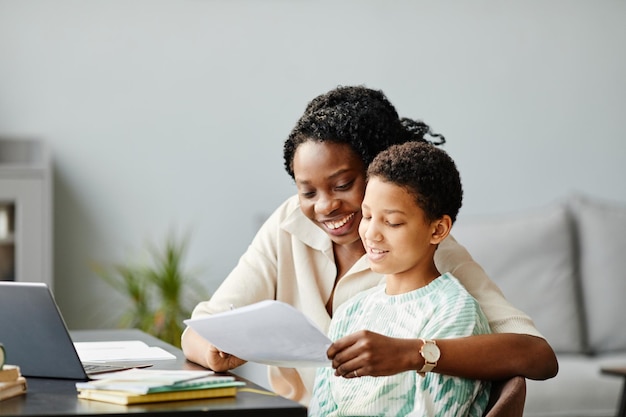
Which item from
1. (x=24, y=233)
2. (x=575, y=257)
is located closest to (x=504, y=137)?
(x=575, y=257)

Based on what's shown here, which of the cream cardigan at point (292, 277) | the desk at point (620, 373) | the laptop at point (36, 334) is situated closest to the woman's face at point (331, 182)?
the cream cardigan at point (292, 277)

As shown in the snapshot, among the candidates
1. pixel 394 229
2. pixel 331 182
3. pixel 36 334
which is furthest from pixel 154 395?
pixel 331 182

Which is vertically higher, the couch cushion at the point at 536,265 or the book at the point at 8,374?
the book at the point at 8,374

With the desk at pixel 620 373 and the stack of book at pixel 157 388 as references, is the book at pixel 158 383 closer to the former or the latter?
the stack of book at pixel 157 388

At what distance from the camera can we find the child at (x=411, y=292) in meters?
1.45

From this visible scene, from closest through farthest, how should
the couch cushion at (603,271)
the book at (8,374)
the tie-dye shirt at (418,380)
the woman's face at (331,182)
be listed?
1. the book at (8,374)
2. the tie-dye shirt at (418,380)
3. the woman's face at (331,182)
4. the couch cushion at (603,271)

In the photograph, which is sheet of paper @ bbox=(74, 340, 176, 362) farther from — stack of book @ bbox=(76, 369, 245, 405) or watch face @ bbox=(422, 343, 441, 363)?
watch face @ bbox=(422, 343, 441, 363)

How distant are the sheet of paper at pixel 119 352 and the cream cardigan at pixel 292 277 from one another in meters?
0.12

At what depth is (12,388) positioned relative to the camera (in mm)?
1183

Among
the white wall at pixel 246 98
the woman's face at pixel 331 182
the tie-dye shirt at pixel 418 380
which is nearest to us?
the tie-dye shirt at pixel 418 380

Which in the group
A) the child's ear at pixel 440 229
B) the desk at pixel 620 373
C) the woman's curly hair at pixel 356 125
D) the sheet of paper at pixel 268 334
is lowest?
the desk at pixel 620 373

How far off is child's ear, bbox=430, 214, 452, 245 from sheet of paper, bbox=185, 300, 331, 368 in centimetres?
36

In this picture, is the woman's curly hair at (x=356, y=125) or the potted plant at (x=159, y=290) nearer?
the woman's curly hair at (x=356, y=125)

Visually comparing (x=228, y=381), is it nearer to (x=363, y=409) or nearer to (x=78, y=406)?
(x=78, y=406)
